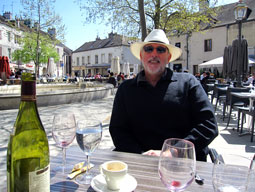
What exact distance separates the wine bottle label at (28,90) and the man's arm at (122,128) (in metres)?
1.30

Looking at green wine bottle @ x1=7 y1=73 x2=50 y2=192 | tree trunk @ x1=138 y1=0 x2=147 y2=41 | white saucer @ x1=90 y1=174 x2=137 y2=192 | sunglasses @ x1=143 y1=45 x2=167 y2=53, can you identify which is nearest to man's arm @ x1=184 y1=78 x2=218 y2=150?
sunglasses @ x1=143 y1=45 x2=167 y2=53

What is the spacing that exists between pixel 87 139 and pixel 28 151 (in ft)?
0.98

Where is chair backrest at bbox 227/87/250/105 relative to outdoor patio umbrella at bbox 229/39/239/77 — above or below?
below

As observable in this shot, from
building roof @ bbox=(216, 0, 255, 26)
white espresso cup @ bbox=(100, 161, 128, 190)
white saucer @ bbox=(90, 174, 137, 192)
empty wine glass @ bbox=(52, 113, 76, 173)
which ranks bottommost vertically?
white saucer @ bbox=(90, 174, 137, 192)

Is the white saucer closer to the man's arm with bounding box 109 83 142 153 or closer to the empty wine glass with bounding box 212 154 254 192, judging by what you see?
the empty wine glass with bounding box 212 154 254 192

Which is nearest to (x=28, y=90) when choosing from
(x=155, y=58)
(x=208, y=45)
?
(x=155, y=58)

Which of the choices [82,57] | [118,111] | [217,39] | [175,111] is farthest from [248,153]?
[82,57]

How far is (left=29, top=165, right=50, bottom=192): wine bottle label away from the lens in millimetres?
847

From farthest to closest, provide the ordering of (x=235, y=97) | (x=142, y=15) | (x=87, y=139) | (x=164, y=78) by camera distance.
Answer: (x=142, y=15)
(x=235, y=97)
(x=164, y=78)
(x=87, y=139)

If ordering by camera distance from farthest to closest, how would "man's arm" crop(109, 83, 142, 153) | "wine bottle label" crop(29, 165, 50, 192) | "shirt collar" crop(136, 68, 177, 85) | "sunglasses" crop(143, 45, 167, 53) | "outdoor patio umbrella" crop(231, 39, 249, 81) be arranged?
1. "outdoor patio umbrella" crop(231, 39, 249, 81)
2. "sunglasses" crop(143, 45, 167, 53)
3. "shirt collar" crop(136, 68, 177, 85)
4. "man's arm" crop(109, 83, 142, 153)
5. "wine bottle label" crop(29, 165, 50, 192)

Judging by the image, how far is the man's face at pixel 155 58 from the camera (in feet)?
8.03

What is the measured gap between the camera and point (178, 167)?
888mm

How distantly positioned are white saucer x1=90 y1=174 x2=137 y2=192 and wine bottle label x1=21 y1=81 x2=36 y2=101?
→ 0.52 meters

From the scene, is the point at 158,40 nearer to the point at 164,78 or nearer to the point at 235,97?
the point at 164,78
